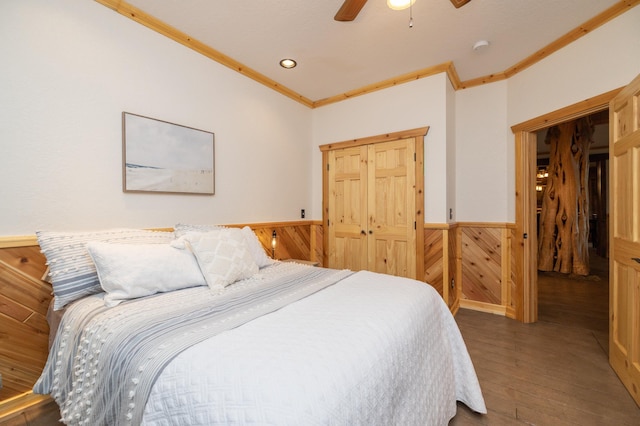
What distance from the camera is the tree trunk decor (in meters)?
4.72

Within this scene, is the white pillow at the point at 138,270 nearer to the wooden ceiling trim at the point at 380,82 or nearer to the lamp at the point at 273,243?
the lamp at the point at 273,243

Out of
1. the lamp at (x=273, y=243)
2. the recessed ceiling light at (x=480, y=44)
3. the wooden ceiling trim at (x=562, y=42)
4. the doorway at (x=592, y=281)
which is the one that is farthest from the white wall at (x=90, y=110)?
the doorway at (x=592, y=281)

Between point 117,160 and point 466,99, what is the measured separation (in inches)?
147

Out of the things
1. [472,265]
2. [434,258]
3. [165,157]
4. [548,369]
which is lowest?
[548,369]

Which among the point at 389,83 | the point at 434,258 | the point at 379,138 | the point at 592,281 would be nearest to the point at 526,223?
the point at 434,258

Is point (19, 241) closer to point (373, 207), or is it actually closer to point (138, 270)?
point (138, 270)

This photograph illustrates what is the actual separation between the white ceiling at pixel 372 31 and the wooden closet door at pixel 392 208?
3.04 feet

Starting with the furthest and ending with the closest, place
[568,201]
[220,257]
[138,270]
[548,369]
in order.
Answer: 1. [568,201]
2. [548,369]
3. [220,257]
4. [138,270]

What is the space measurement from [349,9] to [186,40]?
1.57 meters

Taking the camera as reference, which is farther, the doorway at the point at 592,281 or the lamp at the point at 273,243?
the lamp at the point at 273,243

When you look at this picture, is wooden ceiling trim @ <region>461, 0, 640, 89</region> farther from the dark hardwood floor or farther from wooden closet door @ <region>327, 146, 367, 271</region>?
the dark hardwood floor

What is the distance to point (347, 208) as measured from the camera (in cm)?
366

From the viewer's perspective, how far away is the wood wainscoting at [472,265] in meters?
3.02

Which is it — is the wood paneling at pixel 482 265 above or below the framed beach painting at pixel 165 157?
below
